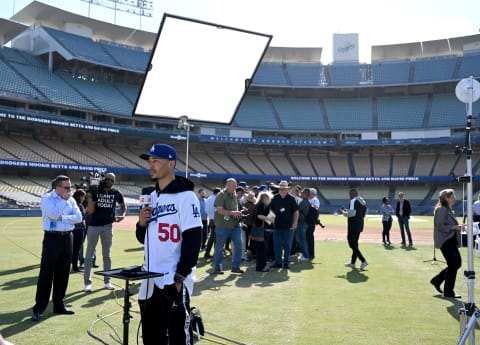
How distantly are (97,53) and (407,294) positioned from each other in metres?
49.2

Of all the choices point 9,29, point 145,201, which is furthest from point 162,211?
point 9,29

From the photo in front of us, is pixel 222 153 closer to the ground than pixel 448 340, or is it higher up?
higher up

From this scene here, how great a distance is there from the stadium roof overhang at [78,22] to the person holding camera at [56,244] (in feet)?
→ 164

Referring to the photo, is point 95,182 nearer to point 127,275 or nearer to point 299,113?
point 127,275

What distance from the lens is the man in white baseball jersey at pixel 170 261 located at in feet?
11.0

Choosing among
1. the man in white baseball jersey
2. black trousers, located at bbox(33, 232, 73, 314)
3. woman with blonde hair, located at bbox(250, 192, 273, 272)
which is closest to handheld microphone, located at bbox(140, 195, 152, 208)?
the man in white baseball jersey

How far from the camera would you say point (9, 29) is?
155 ft

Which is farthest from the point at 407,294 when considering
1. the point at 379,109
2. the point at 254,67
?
the point at 379,109

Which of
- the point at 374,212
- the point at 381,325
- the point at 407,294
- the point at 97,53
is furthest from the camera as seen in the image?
the point at 97,53

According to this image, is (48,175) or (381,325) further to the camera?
(48,175)

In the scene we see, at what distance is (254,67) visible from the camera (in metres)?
7.63

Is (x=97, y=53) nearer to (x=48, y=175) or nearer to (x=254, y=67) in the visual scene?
(x=48, y=175)

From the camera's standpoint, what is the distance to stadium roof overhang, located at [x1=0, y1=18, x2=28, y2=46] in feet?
151

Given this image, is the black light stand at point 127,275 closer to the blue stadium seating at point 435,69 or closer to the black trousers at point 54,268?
the black trousers at point 54,268
